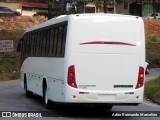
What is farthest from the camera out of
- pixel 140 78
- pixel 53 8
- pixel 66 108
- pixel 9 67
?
pixel 53 8

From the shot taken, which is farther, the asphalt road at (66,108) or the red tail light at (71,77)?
the asphalt road at (66,108)

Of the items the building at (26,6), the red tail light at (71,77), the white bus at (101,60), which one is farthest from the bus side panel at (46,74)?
the building at (26,6)

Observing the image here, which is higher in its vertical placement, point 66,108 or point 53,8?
point 53,8

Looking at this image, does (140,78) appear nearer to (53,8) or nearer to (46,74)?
(46,74)

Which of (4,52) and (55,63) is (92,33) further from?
(4,52)

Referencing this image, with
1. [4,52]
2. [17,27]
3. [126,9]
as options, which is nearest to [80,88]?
[4,52]

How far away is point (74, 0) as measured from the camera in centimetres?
5831

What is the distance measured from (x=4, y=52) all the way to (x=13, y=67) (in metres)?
3.12

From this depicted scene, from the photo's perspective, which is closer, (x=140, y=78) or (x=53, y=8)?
(x=140, y=78)

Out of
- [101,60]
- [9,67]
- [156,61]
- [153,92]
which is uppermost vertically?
[101,60]

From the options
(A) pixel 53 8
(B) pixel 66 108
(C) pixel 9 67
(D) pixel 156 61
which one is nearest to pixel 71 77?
(B) pixel 66 108

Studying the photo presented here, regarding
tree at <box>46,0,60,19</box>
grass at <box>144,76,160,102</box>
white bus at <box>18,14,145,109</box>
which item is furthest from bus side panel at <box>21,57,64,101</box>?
tree at <box>46,0,60,19</box>

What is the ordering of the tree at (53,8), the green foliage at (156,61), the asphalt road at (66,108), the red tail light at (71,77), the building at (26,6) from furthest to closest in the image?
the building at (26,6), the tree at (53,8), the green foliage at (156,61), the asphalt road at (66,108), the red tail light at (71,77)

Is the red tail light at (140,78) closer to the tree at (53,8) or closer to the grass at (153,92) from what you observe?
the grass at (153,92)
